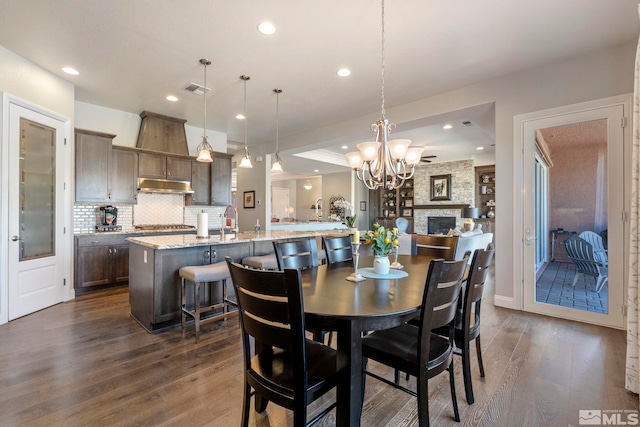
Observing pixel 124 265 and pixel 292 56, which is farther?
pixel 124 265

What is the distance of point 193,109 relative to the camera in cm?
498

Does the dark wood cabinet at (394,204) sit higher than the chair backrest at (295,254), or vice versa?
the dark wood cabinet at (394,204)

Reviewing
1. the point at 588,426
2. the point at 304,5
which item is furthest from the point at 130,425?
the point at 304,5

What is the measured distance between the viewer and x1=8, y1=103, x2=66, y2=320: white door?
326 cm

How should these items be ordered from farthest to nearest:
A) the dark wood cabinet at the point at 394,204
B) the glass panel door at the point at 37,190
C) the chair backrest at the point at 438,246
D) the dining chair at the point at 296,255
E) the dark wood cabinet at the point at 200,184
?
1. the dark wood cabinet at the point at 394,204
2. the dark wood cabinet at the point at 200,184
3. the glass panel door at the point at 37,190
4. the chair backrest at the point at 438,246
5. the dining chair at the point at 296,255

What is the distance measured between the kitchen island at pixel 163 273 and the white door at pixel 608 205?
134 inches

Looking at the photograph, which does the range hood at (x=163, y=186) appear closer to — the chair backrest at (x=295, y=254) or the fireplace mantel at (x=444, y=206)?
the chair backrest at (x=295, y=254)

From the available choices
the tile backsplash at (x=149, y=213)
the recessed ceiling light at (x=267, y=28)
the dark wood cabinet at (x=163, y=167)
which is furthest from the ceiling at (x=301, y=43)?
the tile backsplash at (x=149, y=213)

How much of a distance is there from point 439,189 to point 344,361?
929 centimetres

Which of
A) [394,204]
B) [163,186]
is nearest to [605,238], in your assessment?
[163,186]

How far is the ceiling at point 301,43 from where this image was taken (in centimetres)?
250

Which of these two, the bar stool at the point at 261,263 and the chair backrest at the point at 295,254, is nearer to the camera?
the chair backrest at the point at 295,254

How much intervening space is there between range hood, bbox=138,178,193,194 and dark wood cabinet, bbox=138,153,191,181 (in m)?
0.07

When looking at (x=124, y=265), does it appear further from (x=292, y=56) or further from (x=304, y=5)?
(x=304, y=5)
